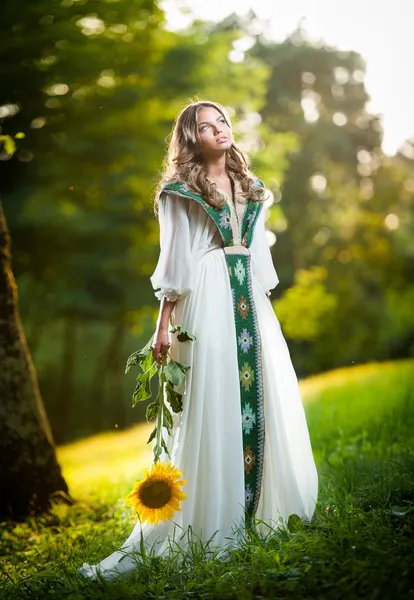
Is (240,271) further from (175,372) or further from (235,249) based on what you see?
(175,372)

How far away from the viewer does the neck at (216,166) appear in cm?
289

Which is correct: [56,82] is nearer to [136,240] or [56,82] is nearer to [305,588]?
[136,240]

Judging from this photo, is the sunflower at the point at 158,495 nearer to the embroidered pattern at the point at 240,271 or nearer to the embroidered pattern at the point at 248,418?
the embroidered pattern at the point at 248,418

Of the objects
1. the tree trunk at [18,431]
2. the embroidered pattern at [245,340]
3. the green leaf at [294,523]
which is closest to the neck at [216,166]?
the embroidered pattern at [245,340]

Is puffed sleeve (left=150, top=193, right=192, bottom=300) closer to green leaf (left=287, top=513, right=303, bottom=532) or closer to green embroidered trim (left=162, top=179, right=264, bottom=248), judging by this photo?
green embroidered trim (left=162, top=179, right=264, bottom=248)

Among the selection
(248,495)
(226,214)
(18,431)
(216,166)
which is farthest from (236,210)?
(18,431)

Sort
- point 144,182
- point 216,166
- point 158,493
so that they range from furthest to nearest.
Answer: point 144,182
point 216,166
point 158,493

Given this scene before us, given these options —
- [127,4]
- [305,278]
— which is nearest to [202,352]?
[127,4]

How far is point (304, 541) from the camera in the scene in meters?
2.43

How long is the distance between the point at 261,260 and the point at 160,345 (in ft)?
1.99

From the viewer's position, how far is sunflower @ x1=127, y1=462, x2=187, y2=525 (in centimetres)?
255

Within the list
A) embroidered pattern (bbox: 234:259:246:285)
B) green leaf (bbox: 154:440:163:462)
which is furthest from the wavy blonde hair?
green leaf (bbox: 154:440:163:462)

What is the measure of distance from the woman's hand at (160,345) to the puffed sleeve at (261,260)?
50cm

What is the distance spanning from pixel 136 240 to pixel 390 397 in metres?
2.92
